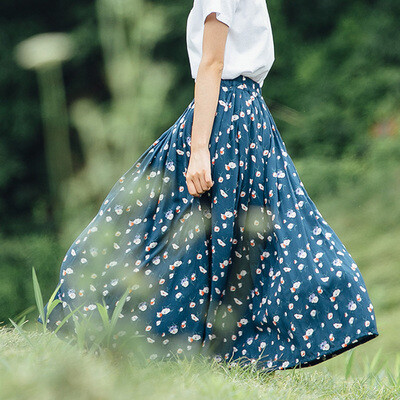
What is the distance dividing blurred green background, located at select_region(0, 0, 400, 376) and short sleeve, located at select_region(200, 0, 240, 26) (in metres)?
2.52

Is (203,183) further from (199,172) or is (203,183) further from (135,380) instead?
(135,380)

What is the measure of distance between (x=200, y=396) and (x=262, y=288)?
0.50 metres

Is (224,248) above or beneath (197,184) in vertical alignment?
beneath

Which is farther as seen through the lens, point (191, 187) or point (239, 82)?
point (239, 82)

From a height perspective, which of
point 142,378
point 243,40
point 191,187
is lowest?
point 142,378

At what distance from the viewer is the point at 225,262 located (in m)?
1.74

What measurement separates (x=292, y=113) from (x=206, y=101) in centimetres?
493

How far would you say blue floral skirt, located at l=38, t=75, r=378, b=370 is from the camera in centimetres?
170

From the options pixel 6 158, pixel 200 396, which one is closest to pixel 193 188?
pixel 200 396

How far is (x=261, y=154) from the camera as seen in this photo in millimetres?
1780

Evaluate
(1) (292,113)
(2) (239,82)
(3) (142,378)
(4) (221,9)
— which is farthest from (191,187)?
(1) (292,113)

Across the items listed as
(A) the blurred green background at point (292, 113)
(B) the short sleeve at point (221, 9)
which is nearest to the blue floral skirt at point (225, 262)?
(B) the short sleeve at point (221, 9)

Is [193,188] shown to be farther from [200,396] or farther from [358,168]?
[358,168]

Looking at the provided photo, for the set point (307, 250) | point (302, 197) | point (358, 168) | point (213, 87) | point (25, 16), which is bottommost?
point (358, 168)
